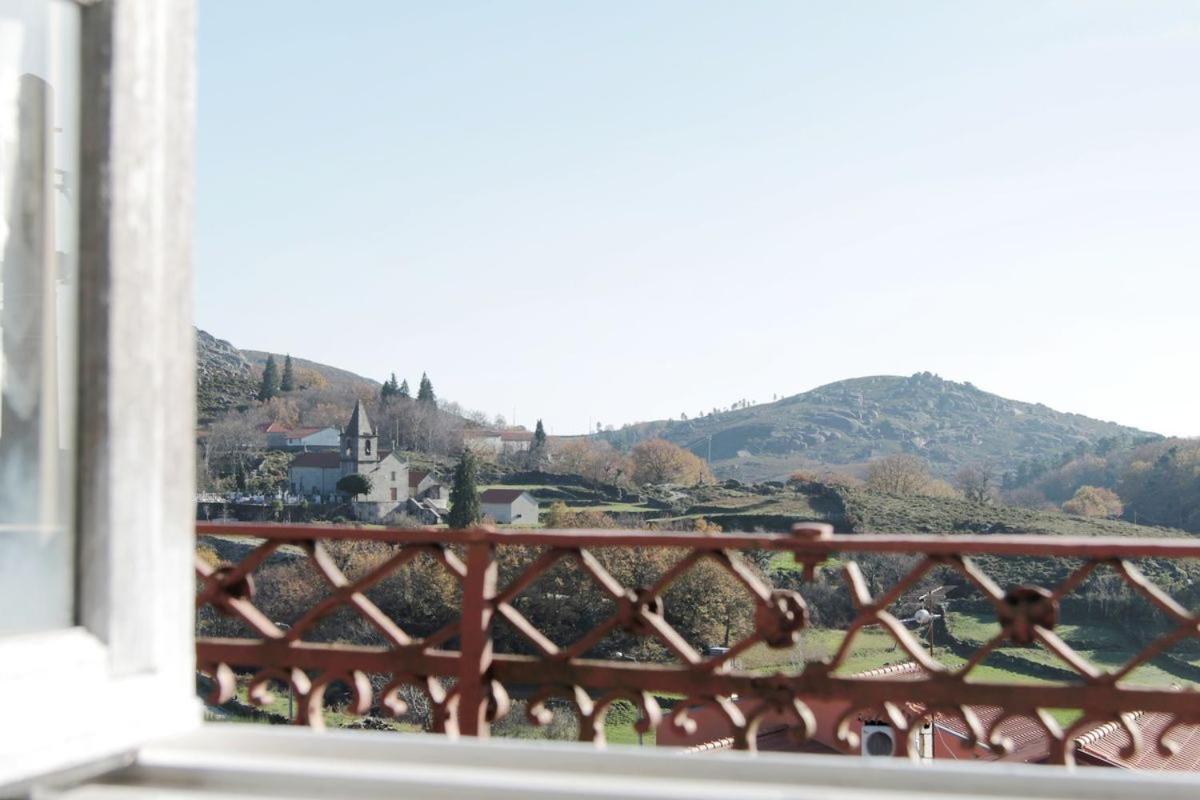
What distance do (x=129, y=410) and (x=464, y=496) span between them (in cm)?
3456

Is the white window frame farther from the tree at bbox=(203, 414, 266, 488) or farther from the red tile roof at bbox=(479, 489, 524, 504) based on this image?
the tree at bbox=(203, 414, 266, 488)

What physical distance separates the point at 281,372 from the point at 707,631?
42945mm

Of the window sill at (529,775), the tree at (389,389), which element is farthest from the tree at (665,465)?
the window sill at (529,775)

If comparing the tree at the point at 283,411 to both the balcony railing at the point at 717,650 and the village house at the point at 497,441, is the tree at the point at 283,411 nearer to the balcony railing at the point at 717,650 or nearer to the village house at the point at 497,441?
the village house at the point at 497,441

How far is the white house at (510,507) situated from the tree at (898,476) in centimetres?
1197

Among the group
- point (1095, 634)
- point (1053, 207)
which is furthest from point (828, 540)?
point (1053, 207)

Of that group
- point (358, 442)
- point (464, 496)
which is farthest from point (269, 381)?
point (464, 496)

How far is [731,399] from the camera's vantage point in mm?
64688

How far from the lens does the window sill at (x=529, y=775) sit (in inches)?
35.0

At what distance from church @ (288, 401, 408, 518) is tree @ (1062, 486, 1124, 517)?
23429mm

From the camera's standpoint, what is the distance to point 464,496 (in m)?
35.1

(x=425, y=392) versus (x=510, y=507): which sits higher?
(x=425, y=392)

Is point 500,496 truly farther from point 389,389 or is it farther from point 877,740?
point 877,740

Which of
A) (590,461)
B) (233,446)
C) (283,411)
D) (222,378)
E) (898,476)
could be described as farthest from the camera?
(283,411)
